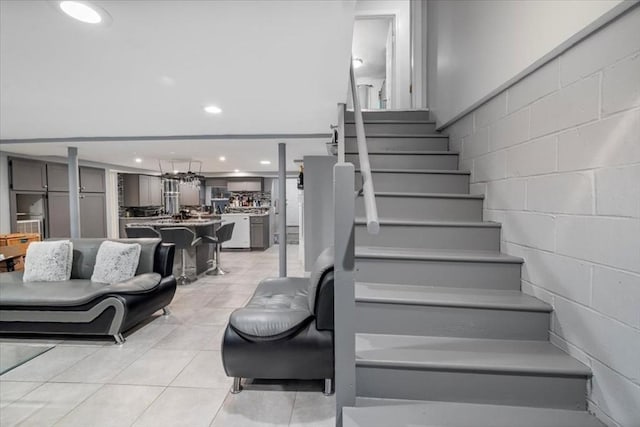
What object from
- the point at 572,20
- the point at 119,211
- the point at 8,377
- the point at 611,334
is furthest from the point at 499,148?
the point at 119,211

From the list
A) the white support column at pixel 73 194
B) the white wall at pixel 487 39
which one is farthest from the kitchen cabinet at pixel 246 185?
the white wall at pixel 487 39

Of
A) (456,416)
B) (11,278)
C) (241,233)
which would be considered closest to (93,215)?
(241,233)

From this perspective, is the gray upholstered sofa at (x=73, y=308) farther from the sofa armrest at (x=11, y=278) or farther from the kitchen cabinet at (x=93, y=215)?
the kitchen cabinet at (x=93, y=215)

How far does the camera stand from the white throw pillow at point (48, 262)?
3463 millimetres

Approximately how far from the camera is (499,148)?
2096 millimetres

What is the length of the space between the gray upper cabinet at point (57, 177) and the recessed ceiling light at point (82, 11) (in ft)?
21.1

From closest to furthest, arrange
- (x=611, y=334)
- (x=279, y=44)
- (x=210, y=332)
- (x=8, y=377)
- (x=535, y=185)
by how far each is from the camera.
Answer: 1. (x=611, y=334)
2. (x=535, y=185)
3. (x=279, y=44)
4. (x=8, y=377)
5. (x=210, y=332)

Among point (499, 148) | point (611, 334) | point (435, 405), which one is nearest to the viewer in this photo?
point (611, 334)

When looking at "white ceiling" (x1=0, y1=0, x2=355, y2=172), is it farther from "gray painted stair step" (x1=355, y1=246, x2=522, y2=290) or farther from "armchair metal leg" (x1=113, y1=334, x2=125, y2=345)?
"armchair metal leg" (x1=113, y1=334, x2=125, y2=345)

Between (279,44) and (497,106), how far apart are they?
4.78ft

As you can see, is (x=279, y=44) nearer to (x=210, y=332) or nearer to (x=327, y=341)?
(x=327, y=341)

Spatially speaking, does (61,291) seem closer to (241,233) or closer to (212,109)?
(212,109)

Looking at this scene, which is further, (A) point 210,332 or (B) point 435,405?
(A) point 210,332

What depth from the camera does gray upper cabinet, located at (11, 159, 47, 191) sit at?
564cm
